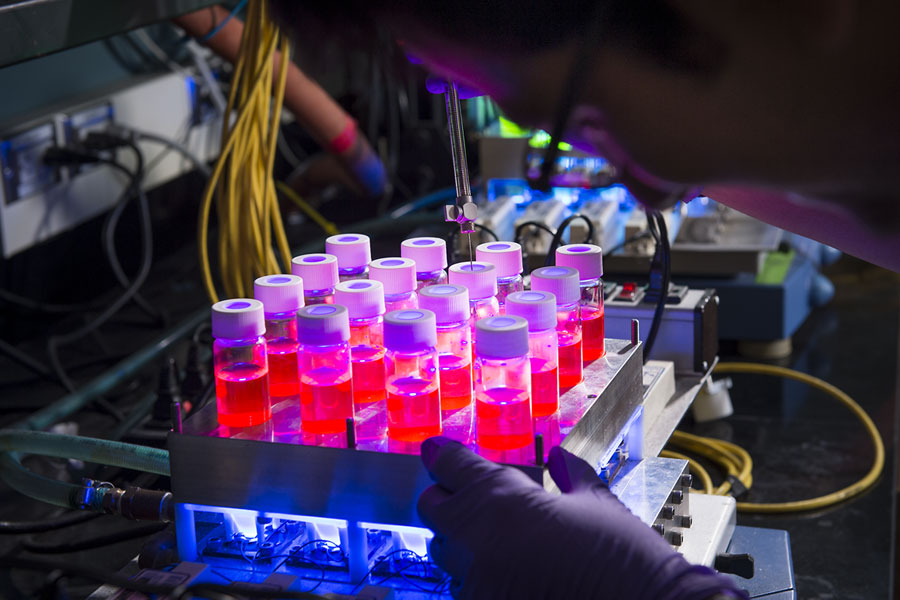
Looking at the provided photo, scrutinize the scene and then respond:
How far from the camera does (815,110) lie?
2.24ft

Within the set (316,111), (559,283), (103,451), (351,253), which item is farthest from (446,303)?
(316,111)

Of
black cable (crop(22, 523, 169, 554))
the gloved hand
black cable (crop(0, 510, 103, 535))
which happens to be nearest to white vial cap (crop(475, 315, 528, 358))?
the gloved hand

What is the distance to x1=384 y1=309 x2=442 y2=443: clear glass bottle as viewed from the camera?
40.1 inches

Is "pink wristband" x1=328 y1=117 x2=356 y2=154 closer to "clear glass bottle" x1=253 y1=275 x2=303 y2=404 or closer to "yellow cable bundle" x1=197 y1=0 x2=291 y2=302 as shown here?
"yellow cable bundle" x1=197 y1=0 x2=291 y2=302

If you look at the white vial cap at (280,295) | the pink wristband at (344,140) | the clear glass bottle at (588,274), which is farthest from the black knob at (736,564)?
the pink wristband at (344,140)

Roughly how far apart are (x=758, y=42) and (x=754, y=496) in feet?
4.01

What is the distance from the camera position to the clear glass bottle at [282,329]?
1.16 meters

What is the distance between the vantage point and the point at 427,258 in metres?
1.30

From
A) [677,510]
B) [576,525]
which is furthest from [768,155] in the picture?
[677,510]

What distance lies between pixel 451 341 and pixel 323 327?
169 millimetres

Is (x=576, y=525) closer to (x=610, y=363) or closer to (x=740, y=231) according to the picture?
(x=610, y=363)

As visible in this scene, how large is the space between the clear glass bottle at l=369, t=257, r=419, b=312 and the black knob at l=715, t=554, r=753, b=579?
510 mm

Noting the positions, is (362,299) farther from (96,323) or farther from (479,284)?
(96,323)

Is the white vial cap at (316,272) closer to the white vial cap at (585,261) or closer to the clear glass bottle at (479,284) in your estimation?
the clear glass bottle at (479,284)
